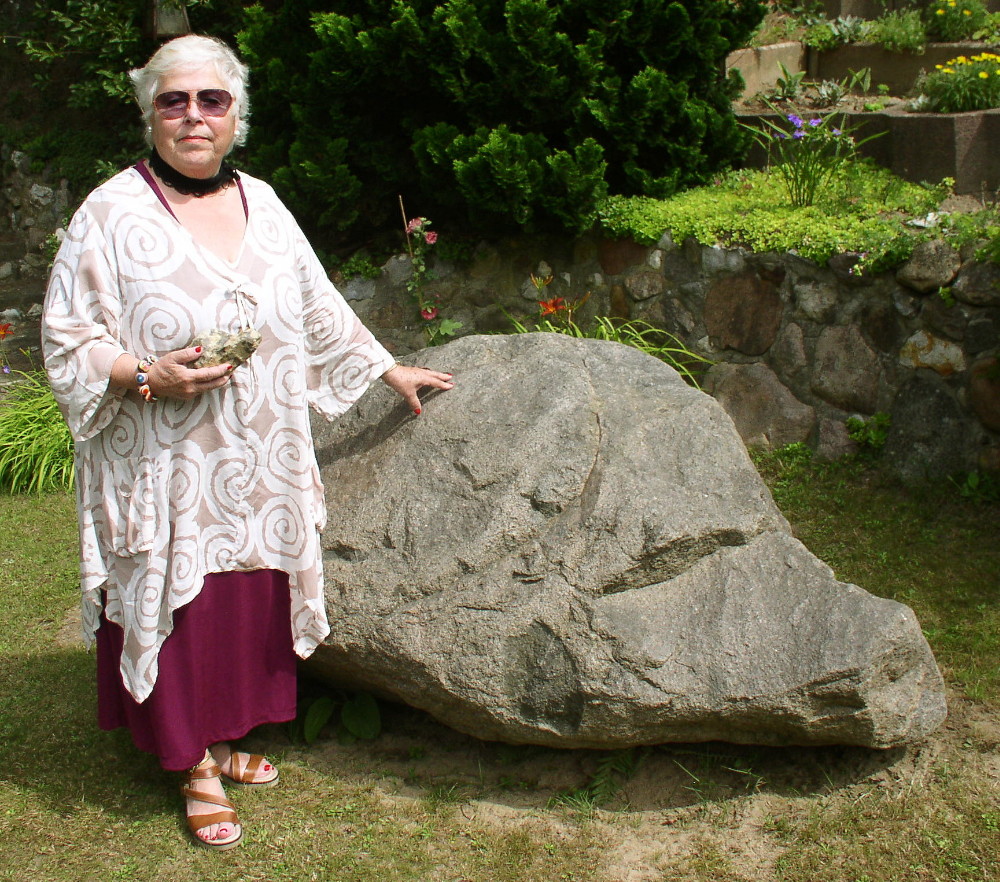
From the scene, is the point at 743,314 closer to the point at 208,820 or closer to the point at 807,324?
the point at 807,324

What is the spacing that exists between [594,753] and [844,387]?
7.37ft

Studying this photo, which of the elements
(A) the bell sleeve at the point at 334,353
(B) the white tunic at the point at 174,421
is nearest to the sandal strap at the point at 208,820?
(B) the white tunic at the point at 174,421

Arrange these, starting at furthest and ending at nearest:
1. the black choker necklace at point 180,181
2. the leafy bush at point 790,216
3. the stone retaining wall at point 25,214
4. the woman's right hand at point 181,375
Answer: the stone retaining wall at point 25,214, the leafy bush at point 790,216, the black choker necklace at point 180,181, the woman's right hand at point 181,375

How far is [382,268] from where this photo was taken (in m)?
5.69

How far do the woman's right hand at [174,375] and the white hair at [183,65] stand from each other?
1.93 ft

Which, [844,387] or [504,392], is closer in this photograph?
[504,392]

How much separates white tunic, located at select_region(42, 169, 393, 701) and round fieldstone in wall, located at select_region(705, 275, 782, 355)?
99.7 inches

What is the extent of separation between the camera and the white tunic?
240 cm

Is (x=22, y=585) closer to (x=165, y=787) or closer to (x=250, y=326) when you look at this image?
(x=165, y=787)

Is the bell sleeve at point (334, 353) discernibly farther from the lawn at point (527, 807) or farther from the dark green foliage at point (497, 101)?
the dark green foliage at point (497, 101)

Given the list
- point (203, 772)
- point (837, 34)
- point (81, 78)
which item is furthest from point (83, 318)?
point (81, 78)

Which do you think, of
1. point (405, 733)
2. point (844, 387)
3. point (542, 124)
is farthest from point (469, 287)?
point (405, 733)

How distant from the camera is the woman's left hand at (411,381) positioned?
3.01 m

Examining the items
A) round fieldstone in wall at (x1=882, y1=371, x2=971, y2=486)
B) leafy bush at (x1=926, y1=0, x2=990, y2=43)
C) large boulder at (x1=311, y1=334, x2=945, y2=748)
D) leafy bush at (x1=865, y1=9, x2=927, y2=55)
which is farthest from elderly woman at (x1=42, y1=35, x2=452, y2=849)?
leafy bush at (x1=926, y1=0, x2=990, y2=43)
